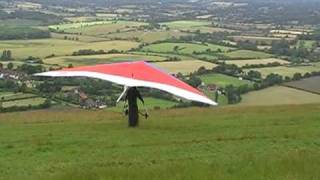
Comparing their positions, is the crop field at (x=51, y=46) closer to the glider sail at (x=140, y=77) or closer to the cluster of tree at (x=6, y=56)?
the cluster of tree at (x=6, y=56)

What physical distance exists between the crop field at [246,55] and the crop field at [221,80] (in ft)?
73.4

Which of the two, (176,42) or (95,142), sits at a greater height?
(95,142)

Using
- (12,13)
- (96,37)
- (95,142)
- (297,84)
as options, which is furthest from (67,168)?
(12,13)

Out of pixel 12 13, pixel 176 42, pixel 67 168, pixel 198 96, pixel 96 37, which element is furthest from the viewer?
pixel 12 13

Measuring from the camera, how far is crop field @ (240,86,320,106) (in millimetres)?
49062

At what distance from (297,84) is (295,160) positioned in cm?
4883

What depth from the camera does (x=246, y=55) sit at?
3740 inches

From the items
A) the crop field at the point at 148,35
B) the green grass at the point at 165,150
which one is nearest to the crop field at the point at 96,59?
the crop field at the point at 148,35

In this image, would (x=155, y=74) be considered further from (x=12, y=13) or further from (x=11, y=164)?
(x=12, y=13)

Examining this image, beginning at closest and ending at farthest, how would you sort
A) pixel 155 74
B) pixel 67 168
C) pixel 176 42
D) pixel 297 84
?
pixel 67 168 < pixel 155 74 < pixel 297 84 < pixel 176 42

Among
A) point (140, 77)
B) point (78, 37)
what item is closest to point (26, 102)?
point (140, 77)

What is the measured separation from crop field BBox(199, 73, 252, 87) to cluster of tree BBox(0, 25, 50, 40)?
62.8 metres

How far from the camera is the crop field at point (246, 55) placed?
304 ft

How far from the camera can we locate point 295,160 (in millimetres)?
12734
